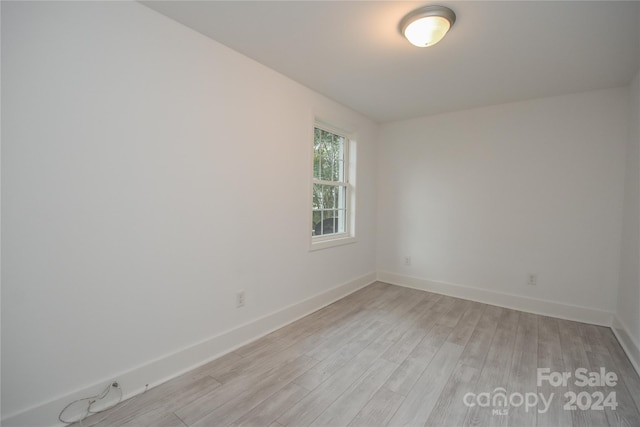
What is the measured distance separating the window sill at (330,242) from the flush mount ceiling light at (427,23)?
2115 mm

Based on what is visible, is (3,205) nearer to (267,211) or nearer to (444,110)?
(267,211)

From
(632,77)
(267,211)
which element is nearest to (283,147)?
(267,211)

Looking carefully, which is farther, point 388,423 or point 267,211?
point 267,211

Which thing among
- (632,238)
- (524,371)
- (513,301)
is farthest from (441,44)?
(513,301)

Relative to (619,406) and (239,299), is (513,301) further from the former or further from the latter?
(239,299)

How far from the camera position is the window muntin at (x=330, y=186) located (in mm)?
3277

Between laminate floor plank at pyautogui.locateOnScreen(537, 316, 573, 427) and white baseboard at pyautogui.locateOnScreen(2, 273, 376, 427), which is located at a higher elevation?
white baseboard at pyautogui.locateOnScreen(2, 273, 376, 427)

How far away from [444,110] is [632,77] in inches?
64.6

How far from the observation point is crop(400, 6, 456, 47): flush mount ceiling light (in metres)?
1.66

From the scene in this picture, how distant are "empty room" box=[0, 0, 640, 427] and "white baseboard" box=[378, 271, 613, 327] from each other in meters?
0.03

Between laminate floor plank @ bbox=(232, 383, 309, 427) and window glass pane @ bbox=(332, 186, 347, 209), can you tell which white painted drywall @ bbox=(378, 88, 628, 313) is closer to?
window glass pane @ bbox=(332, 186, 347, 209)

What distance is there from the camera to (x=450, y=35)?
1932mm

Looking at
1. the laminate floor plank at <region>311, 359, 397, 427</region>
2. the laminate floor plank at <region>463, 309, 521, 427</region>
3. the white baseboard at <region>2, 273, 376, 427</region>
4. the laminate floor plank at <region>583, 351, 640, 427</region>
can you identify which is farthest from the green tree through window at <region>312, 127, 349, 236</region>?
the laminate floor plank at <region>583, 351, 640, 427</region>

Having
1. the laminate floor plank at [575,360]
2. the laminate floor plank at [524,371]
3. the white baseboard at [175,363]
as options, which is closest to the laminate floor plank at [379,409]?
the laminate floor plank at [524,371]
